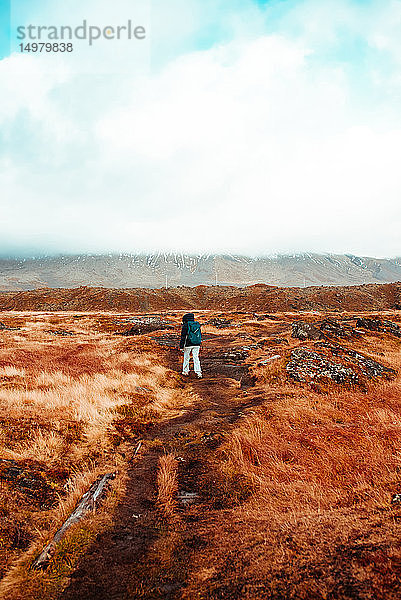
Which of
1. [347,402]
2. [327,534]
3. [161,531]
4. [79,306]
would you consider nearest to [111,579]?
[161,531]

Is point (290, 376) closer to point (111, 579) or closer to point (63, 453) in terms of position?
point (63, 453)

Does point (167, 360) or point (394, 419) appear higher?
point (394, 419)

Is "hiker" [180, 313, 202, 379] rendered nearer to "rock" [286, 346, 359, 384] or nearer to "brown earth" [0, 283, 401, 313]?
"rock" [286, 346, 359, 384]

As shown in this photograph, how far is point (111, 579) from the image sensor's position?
12.8 feet

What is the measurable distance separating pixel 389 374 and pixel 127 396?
39.4ft

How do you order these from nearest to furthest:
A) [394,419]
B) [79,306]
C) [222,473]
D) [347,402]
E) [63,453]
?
[222,473]
[63,453]
[394,419]
[347,402]
[79,306]

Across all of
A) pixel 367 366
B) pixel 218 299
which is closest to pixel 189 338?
pixel 367 366

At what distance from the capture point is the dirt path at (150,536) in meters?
3.75

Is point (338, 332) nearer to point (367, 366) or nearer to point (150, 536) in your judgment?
point (367, 366)

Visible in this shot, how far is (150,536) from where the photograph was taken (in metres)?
4.77

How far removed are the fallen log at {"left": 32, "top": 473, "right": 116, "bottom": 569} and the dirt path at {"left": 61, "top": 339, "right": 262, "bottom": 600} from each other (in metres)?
0.44

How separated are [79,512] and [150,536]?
4.07ft

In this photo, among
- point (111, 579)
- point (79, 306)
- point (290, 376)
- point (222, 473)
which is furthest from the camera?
point (79, 306)

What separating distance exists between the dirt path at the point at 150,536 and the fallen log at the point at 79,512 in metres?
0.44
